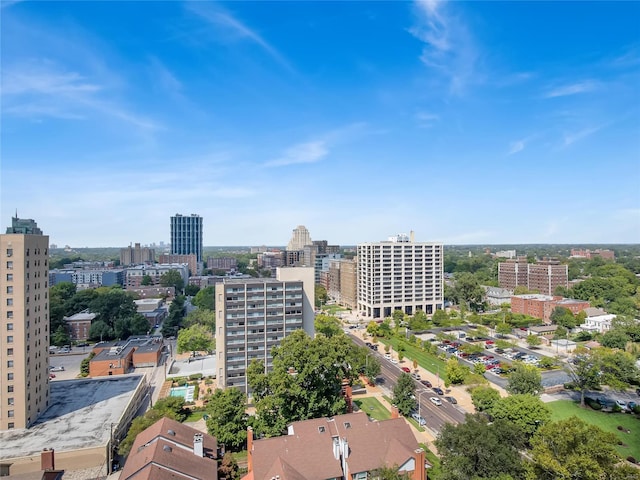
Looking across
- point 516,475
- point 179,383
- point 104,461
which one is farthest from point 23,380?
point 516,475

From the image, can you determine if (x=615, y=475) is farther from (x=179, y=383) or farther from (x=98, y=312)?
(x=98, y=312)

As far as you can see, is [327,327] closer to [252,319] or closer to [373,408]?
[252,319]

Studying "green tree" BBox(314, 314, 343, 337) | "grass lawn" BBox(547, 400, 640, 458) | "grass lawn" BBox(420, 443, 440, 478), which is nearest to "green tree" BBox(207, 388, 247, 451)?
"grass lawn" BBox(420, 443, 440, 478)

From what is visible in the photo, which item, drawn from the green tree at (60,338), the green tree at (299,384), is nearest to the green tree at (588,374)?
the green tree at (299,384)

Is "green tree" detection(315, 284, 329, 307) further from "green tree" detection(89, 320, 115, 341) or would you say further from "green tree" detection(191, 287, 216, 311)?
"green tree" detection(89, 320, 115, 341)

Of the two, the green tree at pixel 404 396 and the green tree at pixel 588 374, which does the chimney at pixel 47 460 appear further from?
the green tree at pixel 588 374

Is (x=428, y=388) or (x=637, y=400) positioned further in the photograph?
(x=428, y=388)
